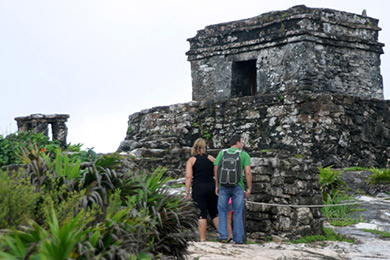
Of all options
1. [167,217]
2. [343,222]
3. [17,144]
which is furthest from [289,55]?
[167,217]

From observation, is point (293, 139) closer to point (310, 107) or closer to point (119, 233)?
point (310, 107)

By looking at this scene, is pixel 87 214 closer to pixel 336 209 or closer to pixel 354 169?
pixel 336 209

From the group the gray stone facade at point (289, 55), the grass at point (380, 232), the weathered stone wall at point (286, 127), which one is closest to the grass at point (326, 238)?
the grass at point (380, 232)

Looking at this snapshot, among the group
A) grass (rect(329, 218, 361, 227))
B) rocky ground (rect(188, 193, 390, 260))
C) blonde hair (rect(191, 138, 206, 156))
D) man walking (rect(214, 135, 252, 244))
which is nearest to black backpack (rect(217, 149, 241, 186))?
man walking (rect(214, 135, 252, 244))

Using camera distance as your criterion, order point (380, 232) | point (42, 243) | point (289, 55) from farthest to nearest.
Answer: point (289, 55), point (380, 232), point (42, 243)

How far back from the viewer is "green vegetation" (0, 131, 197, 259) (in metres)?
4.41

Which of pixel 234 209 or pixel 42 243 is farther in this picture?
pixel 234 209

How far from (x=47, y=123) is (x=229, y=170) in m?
11.5

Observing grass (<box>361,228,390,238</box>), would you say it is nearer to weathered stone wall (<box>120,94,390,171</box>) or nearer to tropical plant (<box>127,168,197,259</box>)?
weathered stone wall (<box>120,94,390,171</box>)

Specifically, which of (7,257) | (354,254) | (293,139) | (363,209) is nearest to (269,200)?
(354,254)

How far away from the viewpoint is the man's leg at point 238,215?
8.68 metres

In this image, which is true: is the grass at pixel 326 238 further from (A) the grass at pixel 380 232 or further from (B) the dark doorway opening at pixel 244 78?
(B) the dark doorway opening at pixel 244 78

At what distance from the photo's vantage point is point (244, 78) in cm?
1766

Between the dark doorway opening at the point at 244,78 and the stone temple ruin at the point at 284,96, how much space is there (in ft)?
0.09
